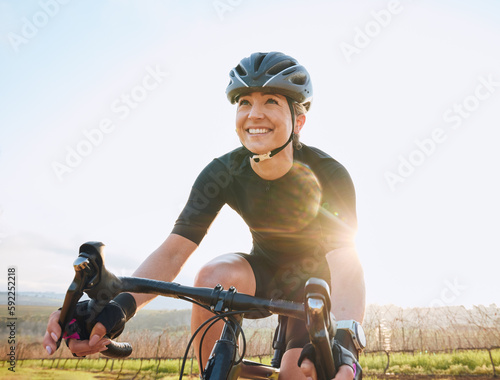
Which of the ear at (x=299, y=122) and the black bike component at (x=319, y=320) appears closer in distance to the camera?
the black bike component at (x=319, y=320)

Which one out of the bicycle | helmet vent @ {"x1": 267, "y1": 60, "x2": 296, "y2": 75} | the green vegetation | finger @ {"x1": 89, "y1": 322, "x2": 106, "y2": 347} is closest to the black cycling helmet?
helmet vent @ {"x1": 267, "y1": 60, "x2": 296, "y2": 75}

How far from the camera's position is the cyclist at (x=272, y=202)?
2672mm

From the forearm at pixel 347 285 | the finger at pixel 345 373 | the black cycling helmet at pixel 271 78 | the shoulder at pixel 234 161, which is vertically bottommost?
the finger at pixel 345 373

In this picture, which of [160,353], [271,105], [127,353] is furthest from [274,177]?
[160,353]

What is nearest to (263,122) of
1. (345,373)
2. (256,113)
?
(256,113)

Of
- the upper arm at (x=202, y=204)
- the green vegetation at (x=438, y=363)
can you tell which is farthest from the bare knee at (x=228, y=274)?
the green vegetation at (x=438, y=363)

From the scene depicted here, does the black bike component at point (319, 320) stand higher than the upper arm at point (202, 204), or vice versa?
the upper arm at point (202, 204)

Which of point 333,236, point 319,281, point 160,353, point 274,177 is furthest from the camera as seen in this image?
point 160,353

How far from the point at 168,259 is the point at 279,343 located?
40.4 inches

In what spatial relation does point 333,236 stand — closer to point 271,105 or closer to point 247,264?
point 247,264

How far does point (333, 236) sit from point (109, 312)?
5.12 feet

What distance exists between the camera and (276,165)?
10.3 feet

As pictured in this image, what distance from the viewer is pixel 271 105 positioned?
9.90 feet

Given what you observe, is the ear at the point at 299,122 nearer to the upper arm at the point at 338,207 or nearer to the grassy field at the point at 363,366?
the upper arm at the point at 338,207
